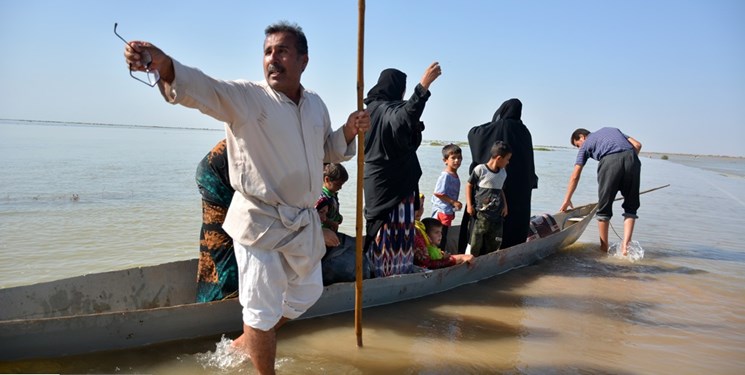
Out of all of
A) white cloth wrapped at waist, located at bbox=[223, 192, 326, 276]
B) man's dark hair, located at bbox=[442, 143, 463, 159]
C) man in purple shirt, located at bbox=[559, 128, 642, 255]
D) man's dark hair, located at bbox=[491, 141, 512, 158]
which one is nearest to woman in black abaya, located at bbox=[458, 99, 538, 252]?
man's dark hair, located at bbox=[442, 143, 463, 159]

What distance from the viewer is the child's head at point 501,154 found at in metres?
5.09

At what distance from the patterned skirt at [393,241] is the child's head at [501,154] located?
144 centimetres

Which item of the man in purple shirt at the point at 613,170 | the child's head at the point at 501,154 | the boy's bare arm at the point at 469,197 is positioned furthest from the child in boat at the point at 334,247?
the man in purple shirt at the point at 613,170

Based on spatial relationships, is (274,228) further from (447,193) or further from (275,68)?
(447,193)

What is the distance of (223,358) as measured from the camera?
2963mm

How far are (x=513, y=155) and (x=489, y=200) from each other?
65 centimetres

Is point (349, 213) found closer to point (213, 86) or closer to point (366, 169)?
point (366, 169)

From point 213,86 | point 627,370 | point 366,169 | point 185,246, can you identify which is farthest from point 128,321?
point 185,246

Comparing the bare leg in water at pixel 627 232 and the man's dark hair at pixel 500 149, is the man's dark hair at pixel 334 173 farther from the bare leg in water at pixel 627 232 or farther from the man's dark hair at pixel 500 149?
the bare leg in water at pixel 627 232

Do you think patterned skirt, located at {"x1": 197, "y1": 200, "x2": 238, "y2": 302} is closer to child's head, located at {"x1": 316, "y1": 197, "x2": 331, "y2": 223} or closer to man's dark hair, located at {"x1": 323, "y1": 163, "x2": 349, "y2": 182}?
child's head, located at {"x1": 316, "y1": 197, "x2": 331, "y2": 223}

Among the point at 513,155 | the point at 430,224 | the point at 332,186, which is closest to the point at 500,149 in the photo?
the point at 513,155

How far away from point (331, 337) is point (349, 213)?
5559 mm

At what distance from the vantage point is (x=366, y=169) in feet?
12.9

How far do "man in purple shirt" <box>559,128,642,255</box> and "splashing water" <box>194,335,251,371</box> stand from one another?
4.70 metres
